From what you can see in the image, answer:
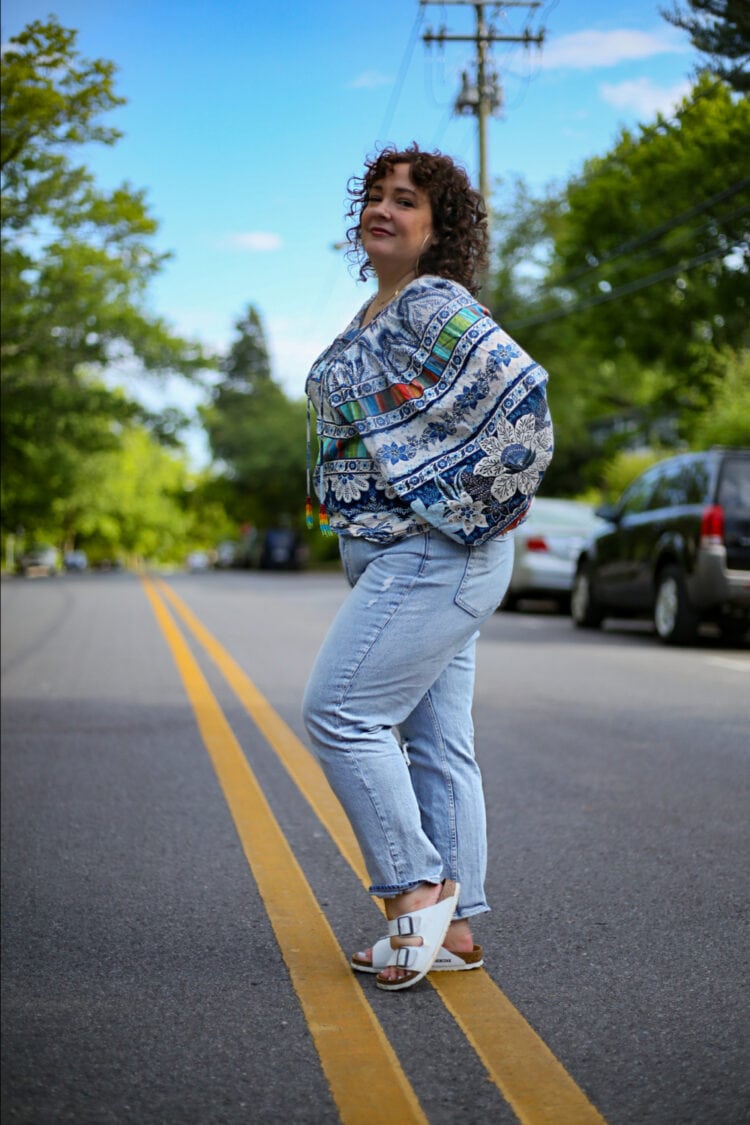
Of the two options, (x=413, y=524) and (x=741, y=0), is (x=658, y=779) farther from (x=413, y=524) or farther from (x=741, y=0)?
(x=741, y=0)

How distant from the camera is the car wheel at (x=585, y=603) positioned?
1540cm

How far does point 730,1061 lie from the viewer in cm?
290

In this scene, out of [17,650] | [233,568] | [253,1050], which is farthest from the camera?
[233,568]

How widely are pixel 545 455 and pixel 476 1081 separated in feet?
4.36

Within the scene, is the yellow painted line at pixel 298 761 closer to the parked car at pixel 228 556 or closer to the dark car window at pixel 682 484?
the dark car window at pixel 682 484

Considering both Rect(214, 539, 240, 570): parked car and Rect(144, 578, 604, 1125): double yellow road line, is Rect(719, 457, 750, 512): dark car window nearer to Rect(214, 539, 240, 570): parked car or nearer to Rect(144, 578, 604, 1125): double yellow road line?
Rect(144, 578, 604, 1125): double yellow road line

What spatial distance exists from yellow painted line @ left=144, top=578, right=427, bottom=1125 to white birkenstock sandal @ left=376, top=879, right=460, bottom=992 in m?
0.10

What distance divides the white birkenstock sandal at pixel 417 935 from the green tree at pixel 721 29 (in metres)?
7.93

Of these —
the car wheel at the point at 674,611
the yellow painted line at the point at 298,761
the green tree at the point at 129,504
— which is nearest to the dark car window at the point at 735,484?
the car wheel at the point at 674,611

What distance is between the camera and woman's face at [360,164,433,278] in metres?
3.39

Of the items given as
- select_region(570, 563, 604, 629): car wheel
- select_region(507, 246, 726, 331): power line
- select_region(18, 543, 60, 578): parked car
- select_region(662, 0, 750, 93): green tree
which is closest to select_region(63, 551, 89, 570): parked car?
select_region(18, 543, 60, 578): parked car

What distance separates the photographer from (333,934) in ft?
12.6

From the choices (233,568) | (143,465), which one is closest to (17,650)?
(233,568)

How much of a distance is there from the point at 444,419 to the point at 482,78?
25830mm
